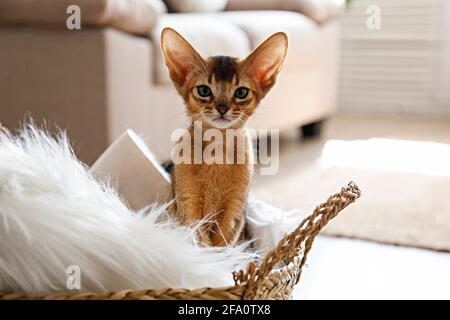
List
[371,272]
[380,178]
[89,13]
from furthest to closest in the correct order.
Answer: [380,178]
[89,13]
[371,272]

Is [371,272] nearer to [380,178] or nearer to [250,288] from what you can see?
[250,288]

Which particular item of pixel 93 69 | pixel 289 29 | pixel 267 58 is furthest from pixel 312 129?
pixel 267 58

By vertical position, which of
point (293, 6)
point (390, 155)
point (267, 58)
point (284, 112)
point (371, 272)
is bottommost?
point (371, 272)

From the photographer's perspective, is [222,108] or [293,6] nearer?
[222,108]

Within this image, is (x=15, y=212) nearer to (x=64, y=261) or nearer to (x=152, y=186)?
(x=64, y=261)

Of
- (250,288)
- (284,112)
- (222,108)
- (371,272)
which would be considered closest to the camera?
(250,288)

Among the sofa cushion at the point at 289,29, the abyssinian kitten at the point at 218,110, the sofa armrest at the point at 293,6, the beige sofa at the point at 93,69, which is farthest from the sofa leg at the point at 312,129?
the abyssinian kitten at the point at 218,110

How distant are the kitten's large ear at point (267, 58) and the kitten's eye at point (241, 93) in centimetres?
3

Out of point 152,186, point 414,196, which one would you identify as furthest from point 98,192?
point 414,196

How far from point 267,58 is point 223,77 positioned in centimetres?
7

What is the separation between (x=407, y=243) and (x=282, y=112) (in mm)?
941

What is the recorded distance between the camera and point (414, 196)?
1.99 m

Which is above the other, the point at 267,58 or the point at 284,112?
the point at 267,58

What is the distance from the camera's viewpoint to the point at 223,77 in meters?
0.89
